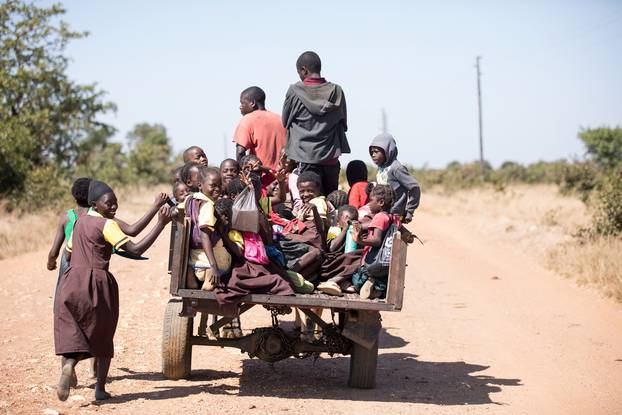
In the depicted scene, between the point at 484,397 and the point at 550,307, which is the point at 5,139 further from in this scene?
the point at 484,397

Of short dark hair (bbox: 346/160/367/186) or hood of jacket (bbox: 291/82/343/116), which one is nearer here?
hood of jacket (bbox: 291/82/343/116)

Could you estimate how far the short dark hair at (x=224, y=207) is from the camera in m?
6.88

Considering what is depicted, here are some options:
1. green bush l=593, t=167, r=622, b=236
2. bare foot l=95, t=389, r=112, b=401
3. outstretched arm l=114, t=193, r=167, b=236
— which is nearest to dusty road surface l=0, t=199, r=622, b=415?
bare foot l=95, t=389, r=112, b=401

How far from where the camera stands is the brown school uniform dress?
6.64 metres

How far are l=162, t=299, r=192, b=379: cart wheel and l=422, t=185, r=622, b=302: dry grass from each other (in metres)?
7.33

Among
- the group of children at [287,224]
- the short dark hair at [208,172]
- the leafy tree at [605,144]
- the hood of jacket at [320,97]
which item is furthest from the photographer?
the leafy tree at [605,144]

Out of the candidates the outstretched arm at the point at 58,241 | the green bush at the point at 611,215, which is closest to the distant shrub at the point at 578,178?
the green bush at the point at 611,215

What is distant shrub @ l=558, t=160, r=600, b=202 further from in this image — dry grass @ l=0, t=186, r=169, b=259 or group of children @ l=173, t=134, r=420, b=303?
group of children @ l=173, t=134, r=420, b=303

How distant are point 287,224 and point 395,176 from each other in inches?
45.0

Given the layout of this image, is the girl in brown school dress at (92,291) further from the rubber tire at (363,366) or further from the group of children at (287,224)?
the rubber tire at (363,366)

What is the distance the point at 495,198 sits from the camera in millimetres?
31500

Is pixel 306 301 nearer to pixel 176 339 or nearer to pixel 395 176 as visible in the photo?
pixel 176 339

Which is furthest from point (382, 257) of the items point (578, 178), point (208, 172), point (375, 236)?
point (578, 178)

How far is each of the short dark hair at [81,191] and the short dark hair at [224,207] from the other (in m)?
1.27
